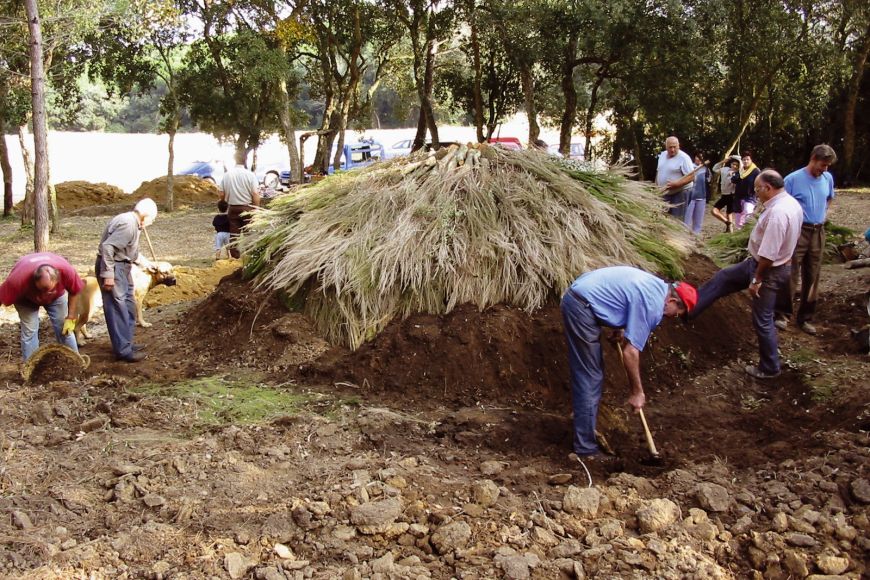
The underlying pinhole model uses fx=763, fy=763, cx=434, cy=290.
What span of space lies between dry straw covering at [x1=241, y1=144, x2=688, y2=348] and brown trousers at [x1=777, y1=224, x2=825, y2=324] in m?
0.99

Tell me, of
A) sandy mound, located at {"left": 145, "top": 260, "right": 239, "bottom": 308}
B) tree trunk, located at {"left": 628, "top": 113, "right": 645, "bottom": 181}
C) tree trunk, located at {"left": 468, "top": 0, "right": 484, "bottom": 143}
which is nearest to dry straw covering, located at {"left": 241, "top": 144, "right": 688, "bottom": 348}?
sandy mound, located at {"left": 145, "top": 260, "right": 239, "bottom": 308}

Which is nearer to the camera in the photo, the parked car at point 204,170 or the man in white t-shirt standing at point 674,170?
the man in white t-shirt standing at point 674,170

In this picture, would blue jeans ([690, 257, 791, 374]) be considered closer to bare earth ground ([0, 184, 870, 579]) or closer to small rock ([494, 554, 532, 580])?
bare earth ground ([0, 184, 870, 579])

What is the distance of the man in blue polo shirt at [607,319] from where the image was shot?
430cm

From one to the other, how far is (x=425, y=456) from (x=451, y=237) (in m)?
2.13

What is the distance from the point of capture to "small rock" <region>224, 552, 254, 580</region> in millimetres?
3305

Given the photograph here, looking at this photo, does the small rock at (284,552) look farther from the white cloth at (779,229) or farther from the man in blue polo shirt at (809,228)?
the man in blue polo shirt at (809,228)

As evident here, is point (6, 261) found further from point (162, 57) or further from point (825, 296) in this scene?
point (825, 296)

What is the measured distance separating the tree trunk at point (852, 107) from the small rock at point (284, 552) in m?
19.5

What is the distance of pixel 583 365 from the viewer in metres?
4.57

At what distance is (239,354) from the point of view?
6.54m

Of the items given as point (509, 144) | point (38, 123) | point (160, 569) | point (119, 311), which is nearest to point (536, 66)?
point (509, 144)

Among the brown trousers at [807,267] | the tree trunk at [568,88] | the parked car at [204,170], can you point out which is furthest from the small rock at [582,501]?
the parked car at [204,170]

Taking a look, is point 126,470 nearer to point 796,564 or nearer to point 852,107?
point 796,564
